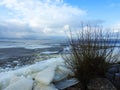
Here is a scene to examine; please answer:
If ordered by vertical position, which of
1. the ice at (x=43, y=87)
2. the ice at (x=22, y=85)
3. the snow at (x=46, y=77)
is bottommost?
the ice at (x=43, y=87)

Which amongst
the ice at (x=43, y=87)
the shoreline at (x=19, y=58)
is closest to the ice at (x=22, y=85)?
the ice at (x=43, y=87)

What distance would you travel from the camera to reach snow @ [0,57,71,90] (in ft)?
18.9

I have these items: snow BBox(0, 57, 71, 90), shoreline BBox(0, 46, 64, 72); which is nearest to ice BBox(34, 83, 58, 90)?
snow BBox(0, 57, 71, 90)

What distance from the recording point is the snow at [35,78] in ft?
18.9

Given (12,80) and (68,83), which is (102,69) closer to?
(68,83)

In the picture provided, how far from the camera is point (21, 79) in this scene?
19.8ft

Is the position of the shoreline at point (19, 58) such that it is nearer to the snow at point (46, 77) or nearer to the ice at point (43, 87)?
the snow at point (46, 77)

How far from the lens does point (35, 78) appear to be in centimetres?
598

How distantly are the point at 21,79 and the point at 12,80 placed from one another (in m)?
0.27

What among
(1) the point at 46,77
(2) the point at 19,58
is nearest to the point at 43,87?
(1) the point at 46,77

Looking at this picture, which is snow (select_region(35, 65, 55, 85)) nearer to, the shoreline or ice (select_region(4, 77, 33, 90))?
ice (select_region(4, 77, 33, 90))

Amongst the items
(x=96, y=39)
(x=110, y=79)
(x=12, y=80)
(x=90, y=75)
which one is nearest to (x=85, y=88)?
(x=90, y=75)

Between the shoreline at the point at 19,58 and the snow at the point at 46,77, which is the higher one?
the snow at the point at 46,77

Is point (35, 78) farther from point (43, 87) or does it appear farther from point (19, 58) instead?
point (19, 58)
